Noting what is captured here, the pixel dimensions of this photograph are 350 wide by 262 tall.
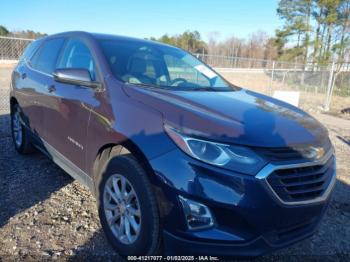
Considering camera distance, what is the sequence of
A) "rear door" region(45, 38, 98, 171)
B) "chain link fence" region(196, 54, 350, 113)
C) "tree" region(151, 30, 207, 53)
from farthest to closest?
"tree" region(151, 30, 207, 53), "chain link fence" region(196, 54, 350, 113), "rear door" region(45, 38, 98, 171)

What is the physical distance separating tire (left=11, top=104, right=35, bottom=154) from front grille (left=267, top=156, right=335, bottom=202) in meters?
3.58

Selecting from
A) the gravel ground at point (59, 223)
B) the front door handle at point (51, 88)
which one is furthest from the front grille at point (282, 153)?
the front door handle at point (51, 88)

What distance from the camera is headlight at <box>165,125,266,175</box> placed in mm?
2025

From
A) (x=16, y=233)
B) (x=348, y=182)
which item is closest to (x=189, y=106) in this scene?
(x=16, y=233)

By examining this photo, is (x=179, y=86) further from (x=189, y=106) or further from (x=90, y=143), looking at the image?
(x=90, y=143)

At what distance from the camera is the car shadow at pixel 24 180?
3.37 metres

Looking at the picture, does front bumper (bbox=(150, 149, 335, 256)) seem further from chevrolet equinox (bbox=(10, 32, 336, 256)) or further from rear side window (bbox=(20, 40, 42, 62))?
rear side window (bbox=(20, 40, 42, 62))

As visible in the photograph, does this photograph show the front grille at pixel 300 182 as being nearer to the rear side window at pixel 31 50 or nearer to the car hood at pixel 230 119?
the car hood at pixel 230 119

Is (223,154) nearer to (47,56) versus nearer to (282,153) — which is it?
(282,153)

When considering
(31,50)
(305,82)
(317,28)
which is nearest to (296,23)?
(317,28)

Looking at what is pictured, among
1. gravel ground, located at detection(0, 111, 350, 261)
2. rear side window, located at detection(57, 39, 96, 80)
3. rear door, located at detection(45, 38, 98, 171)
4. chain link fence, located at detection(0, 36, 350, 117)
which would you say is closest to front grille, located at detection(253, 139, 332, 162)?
gravel ground, located at detection(0, 111, 350, 261)

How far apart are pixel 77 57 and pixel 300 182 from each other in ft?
8.10

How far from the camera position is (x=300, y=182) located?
2184 mm

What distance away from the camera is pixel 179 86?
319 centimetres
